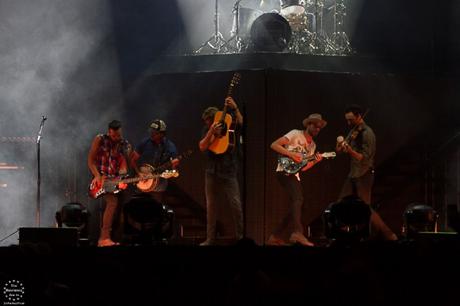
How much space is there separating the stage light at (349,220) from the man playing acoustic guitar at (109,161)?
397 centimetres

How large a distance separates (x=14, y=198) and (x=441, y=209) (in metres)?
8.12

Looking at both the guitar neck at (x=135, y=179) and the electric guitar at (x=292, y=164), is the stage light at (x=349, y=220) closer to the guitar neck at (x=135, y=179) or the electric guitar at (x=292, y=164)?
the electric guitar at (x=292, y=164)

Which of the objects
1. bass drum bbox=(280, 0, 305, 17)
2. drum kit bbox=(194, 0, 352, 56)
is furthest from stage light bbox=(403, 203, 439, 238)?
bass drum bbox=(280, 0, 305, 17)

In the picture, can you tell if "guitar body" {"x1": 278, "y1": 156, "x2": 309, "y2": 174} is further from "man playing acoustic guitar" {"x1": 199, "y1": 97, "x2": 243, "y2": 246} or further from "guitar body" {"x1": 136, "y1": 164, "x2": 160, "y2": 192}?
"guitar body" {"x1": 136, "y1": 164, "x2": 160, "y2": 192}

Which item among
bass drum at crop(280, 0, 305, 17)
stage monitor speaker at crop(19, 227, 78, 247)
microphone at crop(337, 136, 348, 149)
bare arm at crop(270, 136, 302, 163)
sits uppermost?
bass drum at crop(280, 0, 305, 17)

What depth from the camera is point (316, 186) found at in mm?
14625

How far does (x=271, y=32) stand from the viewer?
15.8 m

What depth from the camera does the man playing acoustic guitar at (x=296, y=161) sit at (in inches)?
480

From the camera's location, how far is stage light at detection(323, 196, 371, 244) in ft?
30.6

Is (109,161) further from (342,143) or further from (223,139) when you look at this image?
(342,143)

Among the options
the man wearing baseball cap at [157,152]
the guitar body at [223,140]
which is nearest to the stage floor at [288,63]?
the man wearing baseball cap at [157,152]

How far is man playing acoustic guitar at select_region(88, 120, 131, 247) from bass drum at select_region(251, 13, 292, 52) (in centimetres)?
445

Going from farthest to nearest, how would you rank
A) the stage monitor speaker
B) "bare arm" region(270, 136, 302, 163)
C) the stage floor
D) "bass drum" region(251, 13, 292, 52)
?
"bass drum" region(251, 13, 292, 52), the stage floor, "bare arm" region(270, 136, 302, 163), the stage monitor speaker

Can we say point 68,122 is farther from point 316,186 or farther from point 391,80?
point 391,80
